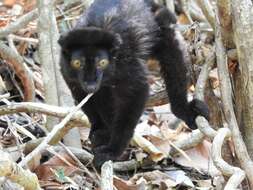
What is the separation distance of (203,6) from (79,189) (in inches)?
58.5

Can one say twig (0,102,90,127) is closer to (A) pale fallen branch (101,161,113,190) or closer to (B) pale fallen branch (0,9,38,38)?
(A) pale fallen branch (101,161,113,190)

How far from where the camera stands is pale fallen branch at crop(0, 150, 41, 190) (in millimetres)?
2873

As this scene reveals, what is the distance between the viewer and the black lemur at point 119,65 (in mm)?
4203

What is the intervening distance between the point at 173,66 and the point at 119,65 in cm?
56

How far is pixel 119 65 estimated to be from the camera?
4484mm

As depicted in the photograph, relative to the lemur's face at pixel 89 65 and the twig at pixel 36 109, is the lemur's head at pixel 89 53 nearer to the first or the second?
the lemur's face at pixel 89 65

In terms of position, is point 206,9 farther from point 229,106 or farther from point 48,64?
point 48,64

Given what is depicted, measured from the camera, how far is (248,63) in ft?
12.9

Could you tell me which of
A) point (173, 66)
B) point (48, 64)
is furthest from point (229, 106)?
point (48, 64)

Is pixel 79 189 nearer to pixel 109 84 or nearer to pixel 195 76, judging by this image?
pixel 109 84

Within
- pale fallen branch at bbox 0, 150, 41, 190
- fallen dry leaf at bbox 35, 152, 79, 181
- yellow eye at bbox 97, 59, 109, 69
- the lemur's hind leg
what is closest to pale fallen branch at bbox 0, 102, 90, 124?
yellow eye at bbox 97, 59, 109, 69

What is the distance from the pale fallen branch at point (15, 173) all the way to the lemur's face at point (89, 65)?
97 cm

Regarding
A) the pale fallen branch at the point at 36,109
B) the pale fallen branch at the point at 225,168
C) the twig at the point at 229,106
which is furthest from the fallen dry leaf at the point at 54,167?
the pale fallen branch at the point at 225,168

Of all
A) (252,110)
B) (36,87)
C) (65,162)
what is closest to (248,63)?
(252,110)
